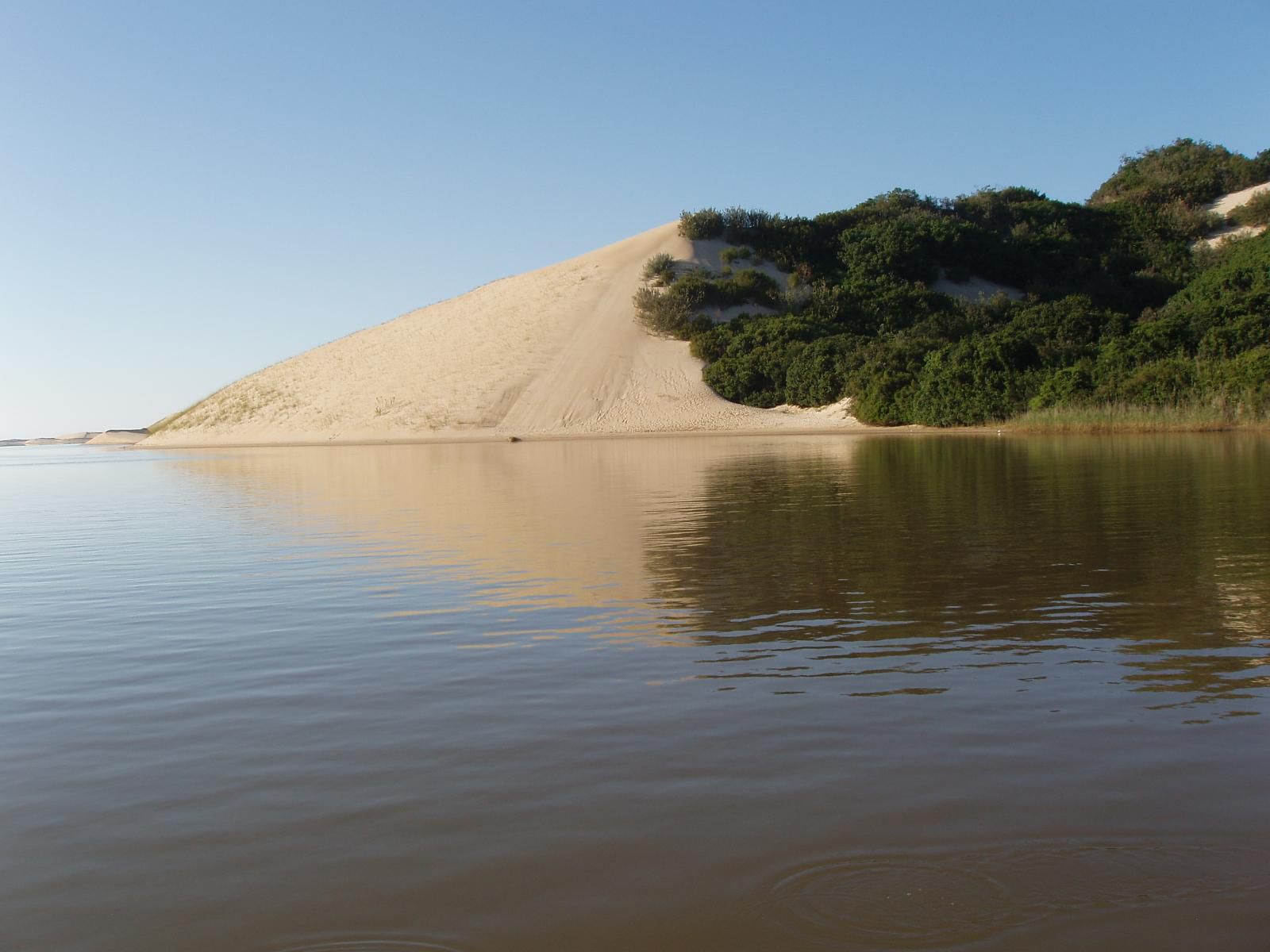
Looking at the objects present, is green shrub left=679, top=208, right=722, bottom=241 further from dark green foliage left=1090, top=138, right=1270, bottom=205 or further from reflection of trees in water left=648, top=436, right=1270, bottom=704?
reflection of trees in water left=648, top=436, right=1270, bottom=704

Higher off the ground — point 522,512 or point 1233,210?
point 1233,210

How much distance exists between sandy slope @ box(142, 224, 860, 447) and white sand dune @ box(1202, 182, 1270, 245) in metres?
34.0

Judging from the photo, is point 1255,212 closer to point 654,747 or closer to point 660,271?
point 660,271

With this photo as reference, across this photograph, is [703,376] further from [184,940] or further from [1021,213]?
[184,940]

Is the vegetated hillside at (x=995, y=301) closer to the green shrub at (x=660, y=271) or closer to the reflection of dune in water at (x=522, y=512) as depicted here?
the green shrub at (x=660, y=271)

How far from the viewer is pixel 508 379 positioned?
216 ft

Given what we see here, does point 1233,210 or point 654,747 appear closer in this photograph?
point 654,747

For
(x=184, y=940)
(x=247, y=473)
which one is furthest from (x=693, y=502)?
(x=247, y=473)

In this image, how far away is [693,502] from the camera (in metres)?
17.2

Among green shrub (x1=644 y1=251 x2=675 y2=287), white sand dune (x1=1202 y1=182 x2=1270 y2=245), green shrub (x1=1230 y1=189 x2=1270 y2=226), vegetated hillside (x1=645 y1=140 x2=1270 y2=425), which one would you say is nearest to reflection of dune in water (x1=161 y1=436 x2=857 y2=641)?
vegetated hillside (x1=645 y1=140 x2=1270 y2=425)

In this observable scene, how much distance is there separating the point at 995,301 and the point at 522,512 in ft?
179

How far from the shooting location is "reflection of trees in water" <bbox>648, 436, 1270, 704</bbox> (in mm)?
6574

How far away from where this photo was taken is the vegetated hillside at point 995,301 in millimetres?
40375

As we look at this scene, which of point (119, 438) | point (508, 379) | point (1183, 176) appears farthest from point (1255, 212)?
point (119, 438)
